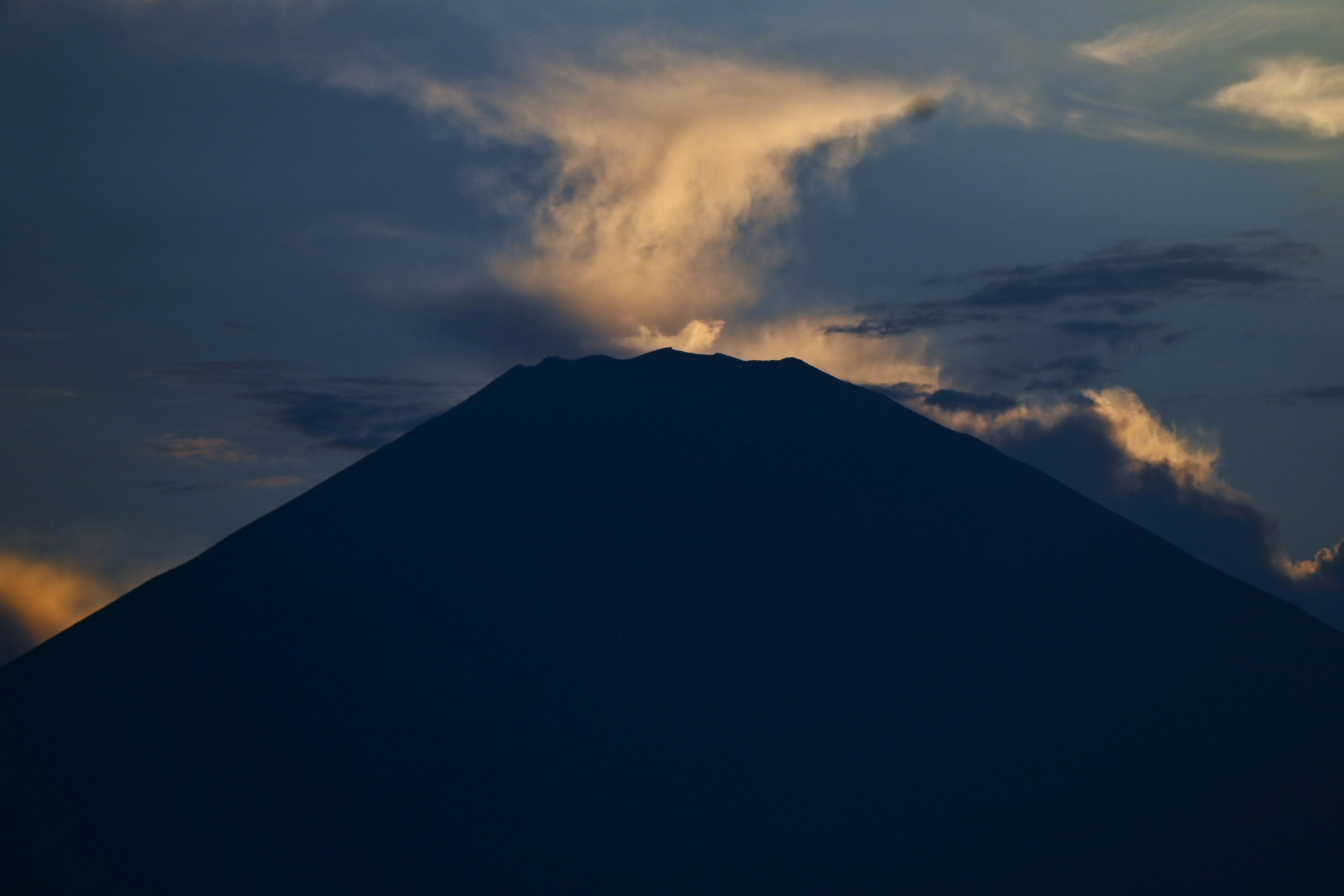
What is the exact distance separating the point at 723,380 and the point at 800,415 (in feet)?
10.1

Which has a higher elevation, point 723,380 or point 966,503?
point 723,380

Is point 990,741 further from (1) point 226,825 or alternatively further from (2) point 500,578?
(1) point 226,825

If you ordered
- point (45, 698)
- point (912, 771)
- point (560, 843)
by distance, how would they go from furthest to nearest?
1. point (45, 698)
2. point (912, 771)
3. point (560, 843)

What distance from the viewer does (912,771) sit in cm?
2656

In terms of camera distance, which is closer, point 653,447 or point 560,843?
point 560,843

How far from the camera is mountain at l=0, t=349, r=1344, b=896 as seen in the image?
80.8 feet

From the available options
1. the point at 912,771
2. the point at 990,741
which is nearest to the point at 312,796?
the point at 912,771

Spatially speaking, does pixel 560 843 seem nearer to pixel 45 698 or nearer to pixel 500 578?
pixel 500 578

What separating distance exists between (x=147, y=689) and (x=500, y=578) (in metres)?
9.78

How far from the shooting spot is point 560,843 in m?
24.9

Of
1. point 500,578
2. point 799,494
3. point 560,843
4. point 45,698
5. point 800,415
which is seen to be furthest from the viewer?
point 800,415

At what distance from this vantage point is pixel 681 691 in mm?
28312

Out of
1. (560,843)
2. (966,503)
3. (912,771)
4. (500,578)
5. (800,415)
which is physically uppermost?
(800,415)

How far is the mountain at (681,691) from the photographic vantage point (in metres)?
24.6
